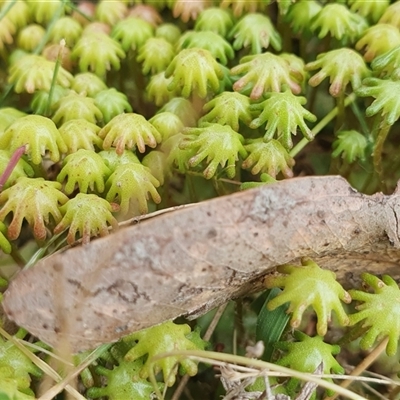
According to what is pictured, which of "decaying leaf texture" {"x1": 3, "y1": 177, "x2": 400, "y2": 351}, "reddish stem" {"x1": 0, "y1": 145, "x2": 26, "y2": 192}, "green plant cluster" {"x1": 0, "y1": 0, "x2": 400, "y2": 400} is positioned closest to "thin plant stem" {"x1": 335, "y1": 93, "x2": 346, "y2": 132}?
"green plant cluster" {"x1": 0, "y1": 0, "x2": 400, "y2": 400}

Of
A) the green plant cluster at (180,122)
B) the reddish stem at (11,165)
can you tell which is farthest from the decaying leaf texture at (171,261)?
the reddish stem at (11,165)

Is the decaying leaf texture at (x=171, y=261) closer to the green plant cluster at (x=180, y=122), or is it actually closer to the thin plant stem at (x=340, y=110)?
the green plant cluster at (x=180, y=122)

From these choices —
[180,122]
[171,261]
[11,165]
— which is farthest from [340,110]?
[11,165]

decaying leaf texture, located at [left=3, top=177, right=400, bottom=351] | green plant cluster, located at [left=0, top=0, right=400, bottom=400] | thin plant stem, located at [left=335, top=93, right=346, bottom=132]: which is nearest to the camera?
decaying leaf texture, located at [left=3, top=177, right=400, bottom=351]

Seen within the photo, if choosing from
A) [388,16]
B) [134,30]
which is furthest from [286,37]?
[134,30]

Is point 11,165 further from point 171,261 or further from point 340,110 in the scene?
point 340,110

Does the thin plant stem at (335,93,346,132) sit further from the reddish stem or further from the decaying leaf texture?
the reddish stem
